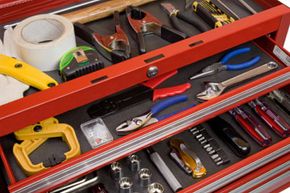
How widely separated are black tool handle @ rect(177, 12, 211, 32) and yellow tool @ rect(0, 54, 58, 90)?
53 cm

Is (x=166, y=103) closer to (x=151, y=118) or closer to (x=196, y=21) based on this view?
(x=151, y=118)

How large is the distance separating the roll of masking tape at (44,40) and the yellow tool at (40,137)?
6.9 inches

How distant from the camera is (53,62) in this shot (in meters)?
1.38

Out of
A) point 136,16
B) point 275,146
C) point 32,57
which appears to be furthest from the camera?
point 136,16

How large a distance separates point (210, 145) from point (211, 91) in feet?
0.76

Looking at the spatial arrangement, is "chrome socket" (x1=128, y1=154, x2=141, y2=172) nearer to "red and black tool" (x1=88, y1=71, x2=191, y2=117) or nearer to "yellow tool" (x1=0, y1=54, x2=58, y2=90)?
"red and black tool" (x1=88, y1=71, x2=191, y2=117)

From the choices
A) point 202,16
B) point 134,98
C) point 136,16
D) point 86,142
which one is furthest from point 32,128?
point 202,16

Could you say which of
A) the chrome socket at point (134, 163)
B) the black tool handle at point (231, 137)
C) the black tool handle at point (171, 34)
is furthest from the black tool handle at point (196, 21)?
the chrome socket at point (134, 163)

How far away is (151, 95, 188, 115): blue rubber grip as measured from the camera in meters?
1.38

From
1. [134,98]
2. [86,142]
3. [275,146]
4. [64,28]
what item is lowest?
[275,146]

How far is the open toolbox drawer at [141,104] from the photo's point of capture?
46.8 inches

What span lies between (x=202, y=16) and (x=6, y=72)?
2.22 ft

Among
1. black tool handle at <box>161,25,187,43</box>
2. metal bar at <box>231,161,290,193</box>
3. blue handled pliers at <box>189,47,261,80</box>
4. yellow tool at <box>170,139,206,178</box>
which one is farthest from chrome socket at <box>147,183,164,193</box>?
black tool handle at <box>161,25,187,43</box>

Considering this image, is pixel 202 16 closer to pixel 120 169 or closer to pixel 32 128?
pixel 120 169
